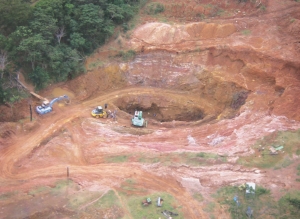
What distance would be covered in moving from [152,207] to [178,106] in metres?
18.0

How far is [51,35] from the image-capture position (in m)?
41.7

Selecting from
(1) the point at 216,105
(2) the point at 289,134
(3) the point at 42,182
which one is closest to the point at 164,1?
(1) the point at 216,105

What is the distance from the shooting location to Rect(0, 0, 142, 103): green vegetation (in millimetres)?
39031

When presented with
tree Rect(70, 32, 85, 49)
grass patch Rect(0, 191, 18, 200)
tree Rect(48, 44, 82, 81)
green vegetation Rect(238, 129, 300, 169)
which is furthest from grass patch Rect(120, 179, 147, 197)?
tree Rect(70, 32, 85, 49)

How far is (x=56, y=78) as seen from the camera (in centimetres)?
4331

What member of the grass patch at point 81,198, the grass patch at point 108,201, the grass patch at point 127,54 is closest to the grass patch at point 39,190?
the grass patch at point 81,198

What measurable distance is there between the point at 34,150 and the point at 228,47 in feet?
84.9

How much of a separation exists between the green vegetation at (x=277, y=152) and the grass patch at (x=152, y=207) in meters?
7.69

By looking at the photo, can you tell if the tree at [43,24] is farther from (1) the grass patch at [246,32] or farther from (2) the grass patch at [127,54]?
(1) the grass patch at [246,32]

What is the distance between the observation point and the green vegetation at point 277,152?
32.3 meters

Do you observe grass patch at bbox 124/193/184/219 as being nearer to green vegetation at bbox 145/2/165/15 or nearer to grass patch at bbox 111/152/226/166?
grass patch at bbox 111/152/226/166

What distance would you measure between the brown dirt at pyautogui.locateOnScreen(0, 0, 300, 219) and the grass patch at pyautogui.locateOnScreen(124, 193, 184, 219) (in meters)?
0.67

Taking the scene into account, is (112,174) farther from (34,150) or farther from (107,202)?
(34,150)

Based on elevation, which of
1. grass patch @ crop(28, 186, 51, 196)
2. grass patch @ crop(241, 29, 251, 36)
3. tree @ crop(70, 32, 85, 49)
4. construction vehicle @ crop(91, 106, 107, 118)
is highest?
grass patch @ crop(241, 29, 251, 36)
